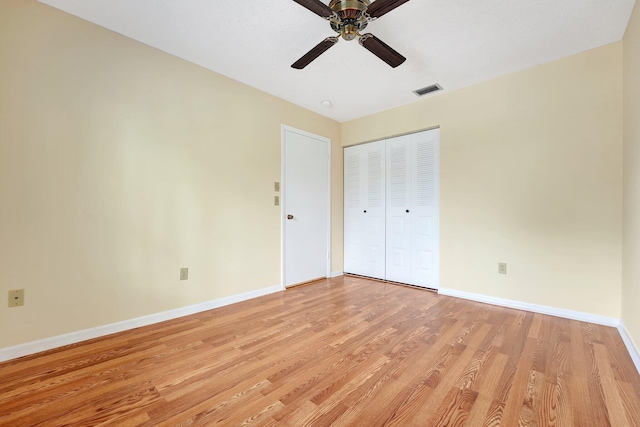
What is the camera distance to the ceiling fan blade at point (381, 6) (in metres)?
1.51

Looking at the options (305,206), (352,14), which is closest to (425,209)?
(305,206)

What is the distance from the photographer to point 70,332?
1.95 meters

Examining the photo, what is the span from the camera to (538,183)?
257 centimetres

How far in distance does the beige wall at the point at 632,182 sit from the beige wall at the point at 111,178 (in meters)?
3.17

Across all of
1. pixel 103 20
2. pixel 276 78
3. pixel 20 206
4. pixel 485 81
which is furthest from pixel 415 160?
pixel 20 206

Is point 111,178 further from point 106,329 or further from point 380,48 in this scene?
point 380,48

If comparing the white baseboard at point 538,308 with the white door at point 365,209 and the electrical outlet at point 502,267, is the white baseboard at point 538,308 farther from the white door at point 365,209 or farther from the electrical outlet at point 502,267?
the white door at point 365,209

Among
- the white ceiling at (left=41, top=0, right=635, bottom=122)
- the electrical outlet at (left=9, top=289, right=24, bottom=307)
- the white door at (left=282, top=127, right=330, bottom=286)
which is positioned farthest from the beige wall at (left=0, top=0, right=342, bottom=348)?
the white door at (left=282, top=127, right=330, bottom=286)

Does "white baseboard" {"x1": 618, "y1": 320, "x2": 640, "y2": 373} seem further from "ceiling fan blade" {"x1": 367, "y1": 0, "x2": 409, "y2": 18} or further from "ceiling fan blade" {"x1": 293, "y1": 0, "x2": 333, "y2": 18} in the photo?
"ceiling fan blade" {"x1": 293, "y1": 0, "x2": 333, "y2": 18}

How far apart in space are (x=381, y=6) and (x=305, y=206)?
97.1 inches

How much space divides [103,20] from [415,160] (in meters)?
3.34

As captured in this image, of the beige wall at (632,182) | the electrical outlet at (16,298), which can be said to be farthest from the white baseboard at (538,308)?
the electrical outlet at (16,298)

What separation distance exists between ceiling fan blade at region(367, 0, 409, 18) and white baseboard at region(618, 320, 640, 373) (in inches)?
102

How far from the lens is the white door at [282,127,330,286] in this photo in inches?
136
